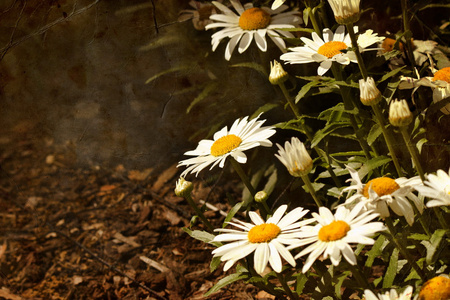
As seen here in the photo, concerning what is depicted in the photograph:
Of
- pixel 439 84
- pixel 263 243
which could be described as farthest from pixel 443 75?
pixel 263 243

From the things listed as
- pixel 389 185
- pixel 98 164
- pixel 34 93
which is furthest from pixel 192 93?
pixel 389 185

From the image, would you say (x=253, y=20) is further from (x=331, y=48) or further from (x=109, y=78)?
(x=109, y=78)

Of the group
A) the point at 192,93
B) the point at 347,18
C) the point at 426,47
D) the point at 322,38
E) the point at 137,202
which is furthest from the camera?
the point at 137,202

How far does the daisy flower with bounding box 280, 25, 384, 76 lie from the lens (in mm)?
1583

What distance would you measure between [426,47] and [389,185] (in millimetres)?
903

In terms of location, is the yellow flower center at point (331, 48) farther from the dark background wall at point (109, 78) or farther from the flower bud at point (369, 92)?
the dark background wall at point (109, 78)

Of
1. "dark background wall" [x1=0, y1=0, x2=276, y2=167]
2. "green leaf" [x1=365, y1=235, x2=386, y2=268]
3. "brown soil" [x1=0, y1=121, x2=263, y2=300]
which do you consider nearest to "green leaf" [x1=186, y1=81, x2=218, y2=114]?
"dark background wall" [x1=0, y1=0, x2=276, y2=167]

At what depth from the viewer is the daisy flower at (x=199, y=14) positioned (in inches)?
87.1

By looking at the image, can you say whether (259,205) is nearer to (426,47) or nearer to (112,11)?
(426,47)

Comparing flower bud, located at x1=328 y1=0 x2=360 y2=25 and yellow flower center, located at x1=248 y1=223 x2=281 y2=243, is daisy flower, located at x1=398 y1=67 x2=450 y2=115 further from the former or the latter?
yellow flower center, located at x1=248 y1=223 x2=281 y2=243

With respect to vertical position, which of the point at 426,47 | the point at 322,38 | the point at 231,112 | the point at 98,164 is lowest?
the point at 98,164

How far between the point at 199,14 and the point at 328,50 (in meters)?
0.81

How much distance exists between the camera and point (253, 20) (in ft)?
6.24

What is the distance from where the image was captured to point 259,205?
1655 mm
